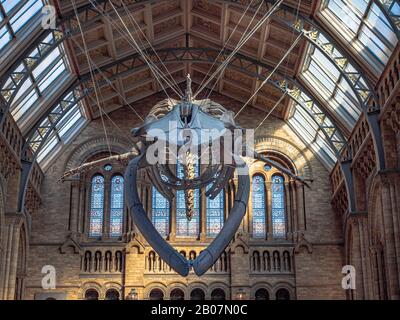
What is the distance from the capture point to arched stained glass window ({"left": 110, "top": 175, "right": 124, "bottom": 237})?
31.0m

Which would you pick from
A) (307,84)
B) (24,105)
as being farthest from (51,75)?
(307,84)

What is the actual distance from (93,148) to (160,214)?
4.24 metres

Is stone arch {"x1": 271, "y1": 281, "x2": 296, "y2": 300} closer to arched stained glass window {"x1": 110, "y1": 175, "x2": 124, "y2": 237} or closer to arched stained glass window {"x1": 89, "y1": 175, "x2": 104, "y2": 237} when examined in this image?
arched stained glass window {"x1": 110, "y1": 175, "x2": 124, "y2": 237}

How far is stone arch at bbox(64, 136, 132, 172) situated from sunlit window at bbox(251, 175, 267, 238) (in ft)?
19.2

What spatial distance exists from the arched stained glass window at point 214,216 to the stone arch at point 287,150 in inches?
115

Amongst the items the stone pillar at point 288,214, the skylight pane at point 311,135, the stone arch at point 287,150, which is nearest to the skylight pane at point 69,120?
the stone arch at point 287,150

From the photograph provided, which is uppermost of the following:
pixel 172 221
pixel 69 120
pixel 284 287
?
pixel 69 120

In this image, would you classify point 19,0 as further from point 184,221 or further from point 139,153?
point 184,221

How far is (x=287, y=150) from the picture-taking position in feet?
105

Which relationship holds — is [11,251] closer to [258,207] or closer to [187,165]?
[258,207]

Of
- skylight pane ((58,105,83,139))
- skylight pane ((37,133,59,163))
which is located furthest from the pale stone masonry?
skylight pane ((58,105,83,139))

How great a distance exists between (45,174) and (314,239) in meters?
12.0

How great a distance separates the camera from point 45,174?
3120 cm
